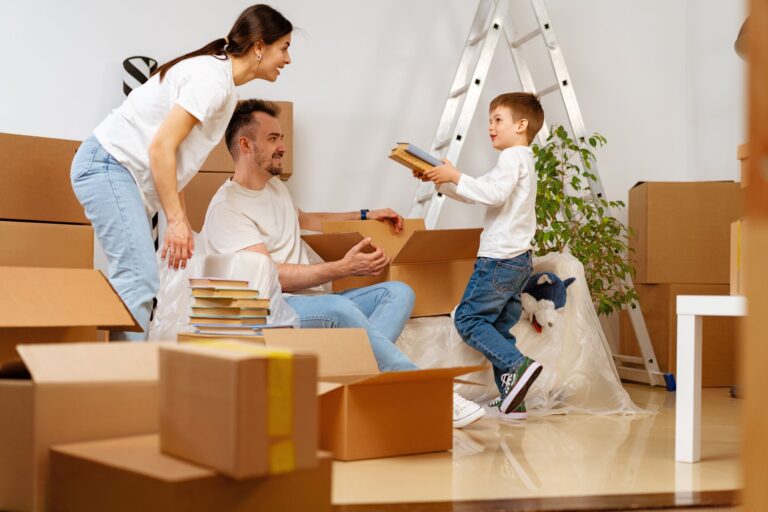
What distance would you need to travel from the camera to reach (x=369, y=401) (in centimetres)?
185

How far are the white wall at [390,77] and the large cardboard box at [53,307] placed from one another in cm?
195

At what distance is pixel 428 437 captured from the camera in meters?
1.97

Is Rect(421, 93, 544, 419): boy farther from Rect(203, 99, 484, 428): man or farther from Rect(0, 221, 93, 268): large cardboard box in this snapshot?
Rect(0, 221, 93, 268): large cardboard box

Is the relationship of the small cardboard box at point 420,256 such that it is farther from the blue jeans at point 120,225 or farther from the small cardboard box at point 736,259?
the small cardboard box at point 736,259

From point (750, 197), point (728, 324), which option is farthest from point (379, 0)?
point (750, 197)

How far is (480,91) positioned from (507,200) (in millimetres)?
908

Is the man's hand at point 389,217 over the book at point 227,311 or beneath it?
over

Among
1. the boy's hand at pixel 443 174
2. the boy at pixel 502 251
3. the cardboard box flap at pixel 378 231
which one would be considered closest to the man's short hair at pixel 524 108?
the boy at pixel 502 251

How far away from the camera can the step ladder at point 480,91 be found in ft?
11.3

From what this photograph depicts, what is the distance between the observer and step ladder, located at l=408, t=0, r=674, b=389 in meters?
3.46

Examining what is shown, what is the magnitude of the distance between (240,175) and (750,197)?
230cm

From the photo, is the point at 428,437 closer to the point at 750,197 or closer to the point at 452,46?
the point at 750,197

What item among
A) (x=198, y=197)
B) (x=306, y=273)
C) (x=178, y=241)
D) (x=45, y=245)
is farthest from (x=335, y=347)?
(x=198, y=197)

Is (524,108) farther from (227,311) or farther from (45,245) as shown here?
(45,245)
